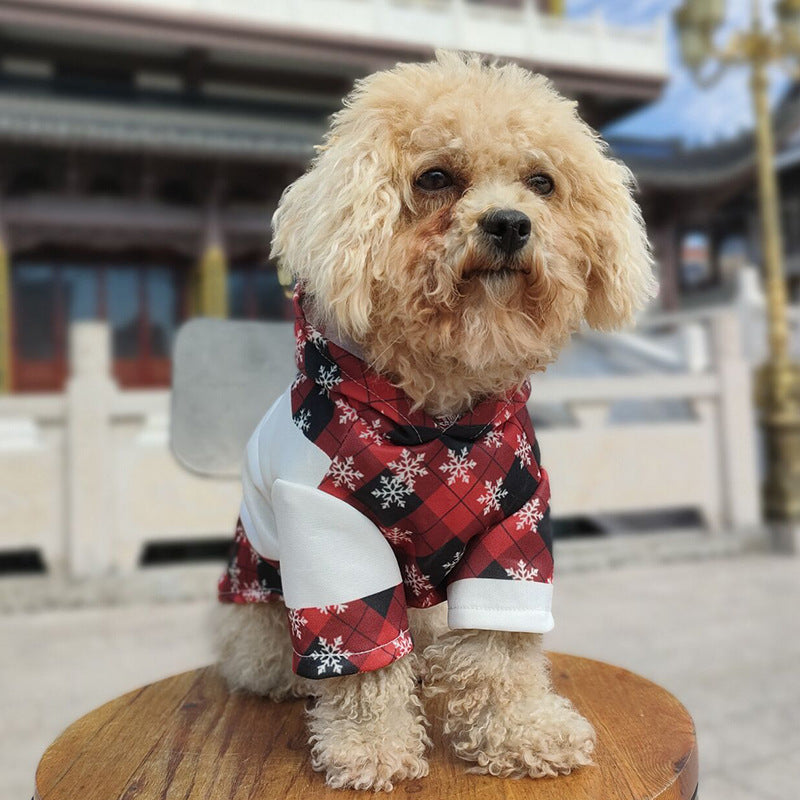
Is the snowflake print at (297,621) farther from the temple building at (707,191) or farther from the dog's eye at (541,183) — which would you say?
the temple building at (707,191)

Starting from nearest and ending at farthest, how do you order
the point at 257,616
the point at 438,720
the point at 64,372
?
1. the point at 438,720
2. the point at 257,616
3. the point at 64,372

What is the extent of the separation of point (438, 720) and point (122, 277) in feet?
31.4

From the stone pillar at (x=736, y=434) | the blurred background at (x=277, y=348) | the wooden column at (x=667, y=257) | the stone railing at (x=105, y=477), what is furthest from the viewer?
the wooden column at (x=667, y=257)

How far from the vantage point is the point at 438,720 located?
117 centimetres

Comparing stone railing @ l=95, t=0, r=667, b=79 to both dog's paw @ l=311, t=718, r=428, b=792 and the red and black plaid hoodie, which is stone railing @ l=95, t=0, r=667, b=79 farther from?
dog's paw @ l=311, t=718, r=428, b=792

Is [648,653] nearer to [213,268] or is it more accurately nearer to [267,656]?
[267,656]

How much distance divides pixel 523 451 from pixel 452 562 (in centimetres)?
18

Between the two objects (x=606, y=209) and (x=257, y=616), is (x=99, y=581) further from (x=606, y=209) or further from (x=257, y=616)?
(x=606, y=209)

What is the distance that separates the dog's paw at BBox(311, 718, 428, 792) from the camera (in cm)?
96

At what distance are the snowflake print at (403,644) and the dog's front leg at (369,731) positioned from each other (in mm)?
35

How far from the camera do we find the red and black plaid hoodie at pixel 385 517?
3.23ft

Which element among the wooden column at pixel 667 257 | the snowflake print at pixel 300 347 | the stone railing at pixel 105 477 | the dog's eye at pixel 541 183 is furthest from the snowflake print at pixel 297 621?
the wooden column at pixel 667 257

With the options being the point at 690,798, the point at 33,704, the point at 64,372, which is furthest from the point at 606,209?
the point at 64,372

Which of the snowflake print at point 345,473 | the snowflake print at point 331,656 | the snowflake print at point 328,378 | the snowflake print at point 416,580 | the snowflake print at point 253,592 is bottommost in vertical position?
the snowflake print at point 331,656
